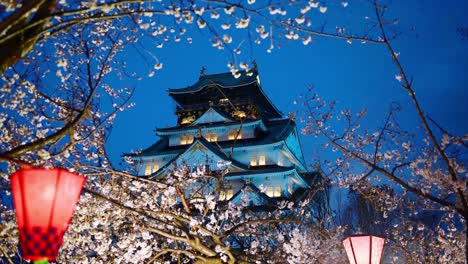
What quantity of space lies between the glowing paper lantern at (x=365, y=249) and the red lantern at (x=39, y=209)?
4.10 m

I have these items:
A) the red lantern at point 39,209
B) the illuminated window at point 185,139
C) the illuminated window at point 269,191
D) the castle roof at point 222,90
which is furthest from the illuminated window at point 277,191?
the red lantern at point 39,209

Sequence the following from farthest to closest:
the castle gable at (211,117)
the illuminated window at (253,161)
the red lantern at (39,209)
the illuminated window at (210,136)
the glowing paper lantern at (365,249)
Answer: the castle gable at (211,117) → the illuminated window at (210,136) → the illuminated window at (253,161) → the glowing paper lantern at (365,249) → the red lantern at (39,209)

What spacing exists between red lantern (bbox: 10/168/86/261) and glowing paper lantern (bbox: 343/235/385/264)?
13.4ft

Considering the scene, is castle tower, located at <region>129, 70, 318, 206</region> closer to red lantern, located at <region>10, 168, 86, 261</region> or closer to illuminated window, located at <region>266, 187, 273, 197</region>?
illuminated window, located at <region>266, 187, 273, 197</region>

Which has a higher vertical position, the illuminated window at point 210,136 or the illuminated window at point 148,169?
the illuminated window at point 210,136

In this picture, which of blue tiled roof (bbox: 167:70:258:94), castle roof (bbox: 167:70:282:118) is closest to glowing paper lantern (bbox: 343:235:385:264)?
castle roof (bbox: 167:70:282:118)

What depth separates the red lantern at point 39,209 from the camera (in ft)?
9.86

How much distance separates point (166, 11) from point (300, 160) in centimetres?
3677

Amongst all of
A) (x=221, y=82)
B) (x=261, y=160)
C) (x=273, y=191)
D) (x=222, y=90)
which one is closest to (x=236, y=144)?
(x=261, y=160)

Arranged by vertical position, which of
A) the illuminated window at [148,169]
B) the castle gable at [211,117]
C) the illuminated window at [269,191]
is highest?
the castle gable at [211,117]

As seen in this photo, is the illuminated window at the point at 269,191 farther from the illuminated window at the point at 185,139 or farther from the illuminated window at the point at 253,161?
the illuminated window at the point at 185,139

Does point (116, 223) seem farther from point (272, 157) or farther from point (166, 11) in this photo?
point (272, 157)

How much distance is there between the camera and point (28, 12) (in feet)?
10.7

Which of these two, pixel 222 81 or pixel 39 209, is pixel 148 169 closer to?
pixel 222 81
